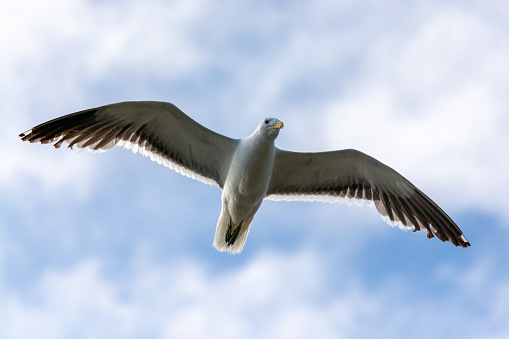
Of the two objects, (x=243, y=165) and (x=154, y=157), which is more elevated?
(x=154, y=157)

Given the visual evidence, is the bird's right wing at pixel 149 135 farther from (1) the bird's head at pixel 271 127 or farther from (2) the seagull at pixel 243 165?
(1) the bird's head at pixel 271 127

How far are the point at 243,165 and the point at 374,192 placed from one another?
2433 mm

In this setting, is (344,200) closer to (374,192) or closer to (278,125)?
(374,192)

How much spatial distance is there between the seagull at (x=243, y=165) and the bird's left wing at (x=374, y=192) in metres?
0.02

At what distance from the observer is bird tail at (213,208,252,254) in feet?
31.9

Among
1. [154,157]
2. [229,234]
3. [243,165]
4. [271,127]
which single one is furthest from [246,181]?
[154,157]

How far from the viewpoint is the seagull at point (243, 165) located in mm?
9391

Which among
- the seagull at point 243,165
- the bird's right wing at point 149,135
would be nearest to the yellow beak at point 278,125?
the seagull at point 243,165

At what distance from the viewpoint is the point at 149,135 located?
32.4ft

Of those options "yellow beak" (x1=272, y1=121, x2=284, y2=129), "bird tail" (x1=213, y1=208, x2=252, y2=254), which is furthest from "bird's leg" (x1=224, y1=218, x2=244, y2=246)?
"yellow beak" (x1=272, y1=121, x2=284, y2=129)

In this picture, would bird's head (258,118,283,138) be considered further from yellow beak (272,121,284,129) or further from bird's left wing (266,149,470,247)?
bird's left wing (266,149,470,247)

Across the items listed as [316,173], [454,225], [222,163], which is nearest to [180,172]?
[222,163]

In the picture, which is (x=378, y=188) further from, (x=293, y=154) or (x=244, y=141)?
(x=244, y=141)

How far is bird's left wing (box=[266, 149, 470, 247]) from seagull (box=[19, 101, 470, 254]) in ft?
0.05
